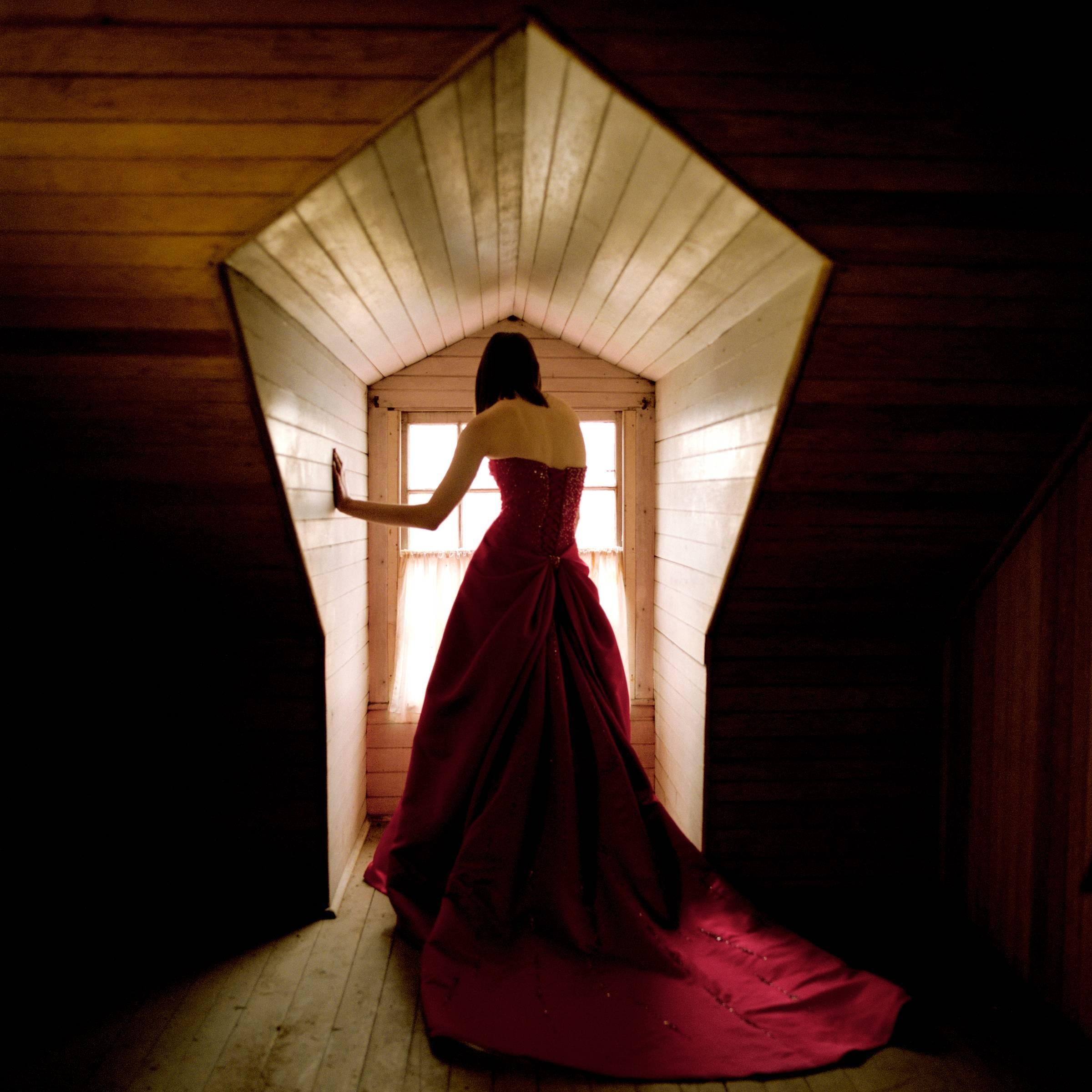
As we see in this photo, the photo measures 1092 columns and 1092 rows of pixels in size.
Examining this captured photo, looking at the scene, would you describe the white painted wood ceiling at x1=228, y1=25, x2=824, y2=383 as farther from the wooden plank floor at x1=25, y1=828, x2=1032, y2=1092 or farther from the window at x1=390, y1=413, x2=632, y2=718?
the wooden plank floor at x1=25, y1=828, x2=1032, y2=1092

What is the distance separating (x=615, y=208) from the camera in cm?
208

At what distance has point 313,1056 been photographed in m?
1.95

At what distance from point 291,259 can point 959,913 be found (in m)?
2.87

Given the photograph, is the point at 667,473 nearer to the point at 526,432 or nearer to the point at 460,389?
the point at 460,389

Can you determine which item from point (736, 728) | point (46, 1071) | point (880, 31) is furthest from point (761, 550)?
point (46, 1071)

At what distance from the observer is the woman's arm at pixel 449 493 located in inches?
96.3

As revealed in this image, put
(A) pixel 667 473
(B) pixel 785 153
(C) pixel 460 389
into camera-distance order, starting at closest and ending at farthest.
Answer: (B) pixel 785 153 < (A) pixel 667 473 < (C) pixel 460 389

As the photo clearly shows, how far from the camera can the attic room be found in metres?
1.55

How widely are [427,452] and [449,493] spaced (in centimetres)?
123

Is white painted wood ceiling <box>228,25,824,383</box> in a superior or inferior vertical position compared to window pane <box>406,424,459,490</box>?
superior

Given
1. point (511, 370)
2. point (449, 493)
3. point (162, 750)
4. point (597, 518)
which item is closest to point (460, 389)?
point (597, 518)

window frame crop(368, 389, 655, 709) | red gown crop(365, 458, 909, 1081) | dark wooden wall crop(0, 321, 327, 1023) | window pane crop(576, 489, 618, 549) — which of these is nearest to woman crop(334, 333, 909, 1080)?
red gown crop(365, 458, 909, 1081)

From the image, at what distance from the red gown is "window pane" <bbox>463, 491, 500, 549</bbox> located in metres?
1.03

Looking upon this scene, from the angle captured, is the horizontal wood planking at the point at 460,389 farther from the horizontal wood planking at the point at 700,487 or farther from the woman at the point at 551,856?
the woman at the point at 551,856
